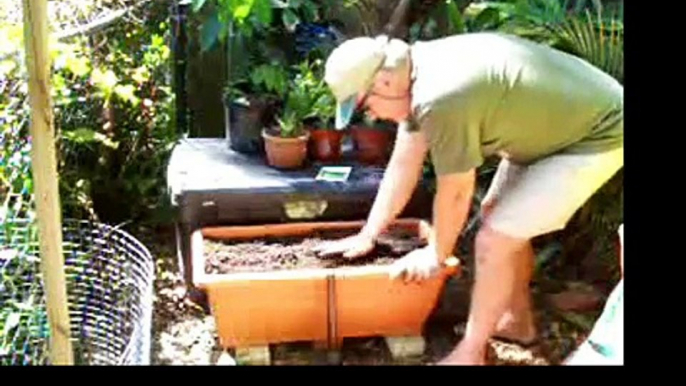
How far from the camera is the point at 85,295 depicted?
9.79ft

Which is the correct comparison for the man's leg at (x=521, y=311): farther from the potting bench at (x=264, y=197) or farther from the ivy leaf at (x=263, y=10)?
the ivy leaf at (x=263, y=10)

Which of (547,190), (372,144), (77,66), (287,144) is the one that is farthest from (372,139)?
(77,66)

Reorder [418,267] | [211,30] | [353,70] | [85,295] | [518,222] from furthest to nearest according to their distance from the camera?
[211,30] → [85,295] → [418,267] → [518,222] → [353,70]

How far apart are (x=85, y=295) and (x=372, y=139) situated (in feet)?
3.08

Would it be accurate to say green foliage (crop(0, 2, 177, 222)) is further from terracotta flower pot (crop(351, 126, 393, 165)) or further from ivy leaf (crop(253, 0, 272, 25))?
terracotta flower pot (crop(351, 126, 393, 165))

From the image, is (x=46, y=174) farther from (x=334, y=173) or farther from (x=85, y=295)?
(x=334, y=173)

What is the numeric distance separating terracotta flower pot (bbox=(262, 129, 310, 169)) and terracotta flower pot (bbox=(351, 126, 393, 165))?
6.6 inches

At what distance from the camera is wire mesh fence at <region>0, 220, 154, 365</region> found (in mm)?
2707

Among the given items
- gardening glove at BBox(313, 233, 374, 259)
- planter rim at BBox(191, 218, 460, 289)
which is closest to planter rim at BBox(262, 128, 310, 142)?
planter rim at BBox(191, 218, 460, 289)

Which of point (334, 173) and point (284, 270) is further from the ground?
point (334, 173)

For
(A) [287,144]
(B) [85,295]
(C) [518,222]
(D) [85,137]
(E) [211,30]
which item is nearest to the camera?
(C) [518,222]

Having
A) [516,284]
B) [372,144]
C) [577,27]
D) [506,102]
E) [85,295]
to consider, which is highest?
[577,27]

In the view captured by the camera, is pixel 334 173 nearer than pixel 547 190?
No
